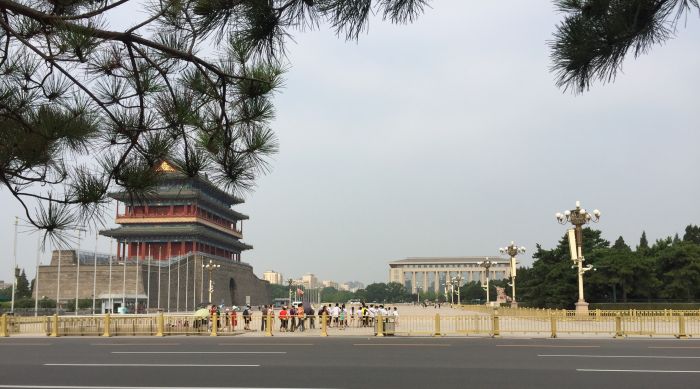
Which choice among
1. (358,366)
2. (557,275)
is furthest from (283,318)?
(557,275)

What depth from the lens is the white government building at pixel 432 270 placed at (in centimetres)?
13788

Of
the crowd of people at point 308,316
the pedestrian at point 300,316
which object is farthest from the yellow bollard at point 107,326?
the pedestrian at point 300,316

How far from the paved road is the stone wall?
1536 inches

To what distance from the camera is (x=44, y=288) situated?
5625 cm

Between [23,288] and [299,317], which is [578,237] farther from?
[23,288]

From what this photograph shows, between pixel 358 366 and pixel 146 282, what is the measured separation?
163ft

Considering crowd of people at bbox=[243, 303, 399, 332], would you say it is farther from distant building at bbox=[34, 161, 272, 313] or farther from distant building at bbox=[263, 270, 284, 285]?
distant building at bbox=[263, 270, 284, 285]

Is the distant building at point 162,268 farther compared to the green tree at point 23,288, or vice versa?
the green tree at point 23,288

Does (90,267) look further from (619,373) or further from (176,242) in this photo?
(619,373)

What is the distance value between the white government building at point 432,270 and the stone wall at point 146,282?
78.3 m

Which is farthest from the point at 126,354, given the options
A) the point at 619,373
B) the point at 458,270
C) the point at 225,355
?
the point at 458,270

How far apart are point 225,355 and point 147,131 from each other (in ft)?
33.6

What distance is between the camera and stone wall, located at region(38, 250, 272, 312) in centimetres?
5600

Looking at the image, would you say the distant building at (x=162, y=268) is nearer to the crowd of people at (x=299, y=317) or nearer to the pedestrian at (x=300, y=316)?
the crowd of people at (x=299, y=317)
